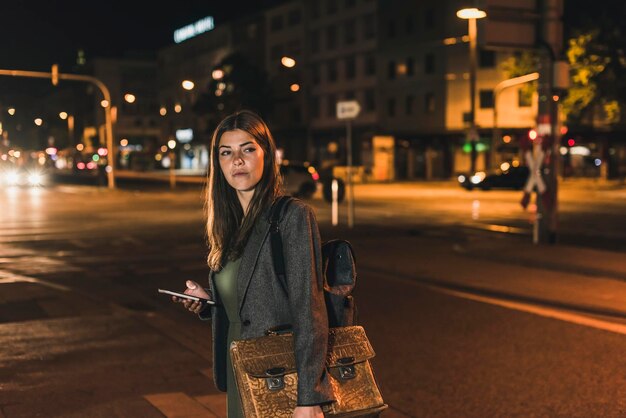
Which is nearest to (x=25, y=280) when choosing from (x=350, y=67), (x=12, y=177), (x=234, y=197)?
(x=234, y=197)

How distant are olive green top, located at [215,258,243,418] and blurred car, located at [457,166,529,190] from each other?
3735 cm

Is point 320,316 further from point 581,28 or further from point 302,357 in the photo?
point 581,28

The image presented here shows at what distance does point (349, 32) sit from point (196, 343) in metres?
58.9

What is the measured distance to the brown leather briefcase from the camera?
2529 mm

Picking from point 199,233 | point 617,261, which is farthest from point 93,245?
point 617,261

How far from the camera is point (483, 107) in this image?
53.7 metres

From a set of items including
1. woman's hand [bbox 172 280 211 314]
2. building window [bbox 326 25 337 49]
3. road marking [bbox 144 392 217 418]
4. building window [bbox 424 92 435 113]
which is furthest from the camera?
building window [bbox 326 25 337 49]

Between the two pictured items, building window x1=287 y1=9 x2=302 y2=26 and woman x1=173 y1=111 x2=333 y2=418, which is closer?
woman x1=173 y1=111 x2=333 y2=418

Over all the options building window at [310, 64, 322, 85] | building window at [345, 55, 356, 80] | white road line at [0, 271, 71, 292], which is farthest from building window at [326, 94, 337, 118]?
white road line at [0, 271, 71, 292]

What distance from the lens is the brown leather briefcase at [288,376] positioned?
2529mm

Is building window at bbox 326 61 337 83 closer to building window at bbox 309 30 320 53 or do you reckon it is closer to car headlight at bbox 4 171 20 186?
building window at bbox 309 30 320 53

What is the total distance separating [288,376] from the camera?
258cm

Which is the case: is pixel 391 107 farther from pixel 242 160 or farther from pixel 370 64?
pixel 242 160

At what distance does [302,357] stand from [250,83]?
225ft
